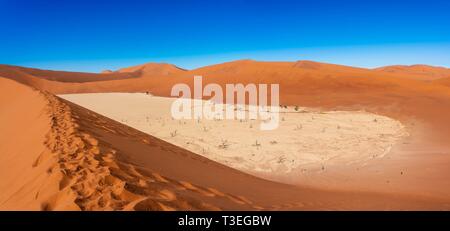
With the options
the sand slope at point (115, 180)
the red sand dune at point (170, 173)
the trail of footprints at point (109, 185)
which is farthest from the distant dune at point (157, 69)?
the trail of footprints at point (109, 185)

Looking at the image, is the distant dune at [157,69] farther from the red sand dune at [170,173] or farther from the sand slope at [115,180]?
the sand slope at [115,180]

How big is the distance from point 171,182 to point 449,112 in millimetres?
17241

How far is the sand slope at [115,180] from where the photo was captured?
148 inches

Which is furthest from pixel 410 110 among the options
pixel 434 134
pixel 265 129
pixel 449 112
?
pixel 265 129

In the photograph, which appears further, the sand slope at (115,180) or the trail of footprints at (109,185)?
the sand slope at (115,180)

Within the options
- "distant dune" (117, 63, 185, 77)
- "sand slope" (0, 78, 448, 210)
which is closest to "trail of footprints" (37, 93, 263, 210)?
"sand slope" (0, 78, 448, 210)

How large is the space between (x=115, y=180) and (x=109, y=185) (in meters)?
0.12

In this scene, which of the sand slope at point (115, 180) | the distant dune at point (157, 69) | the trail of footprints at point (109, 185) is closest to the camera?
the trail of footprints at point (109, 185)

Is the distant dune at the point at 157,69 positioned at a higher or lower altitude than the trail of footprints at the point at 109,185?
higher

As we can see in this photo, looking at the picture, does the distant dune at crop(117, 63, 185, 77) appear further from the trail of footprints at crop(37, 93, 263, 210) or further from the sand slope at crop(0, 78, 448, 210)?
the trail of footprints at crop(37, 93, 263, 210)

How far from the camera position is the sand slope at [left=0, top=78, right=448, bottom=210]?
3770 millimetres

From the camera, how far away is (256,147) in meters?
11.2

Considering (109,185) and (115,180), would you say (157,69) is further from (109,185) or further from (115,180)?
(109,185)
